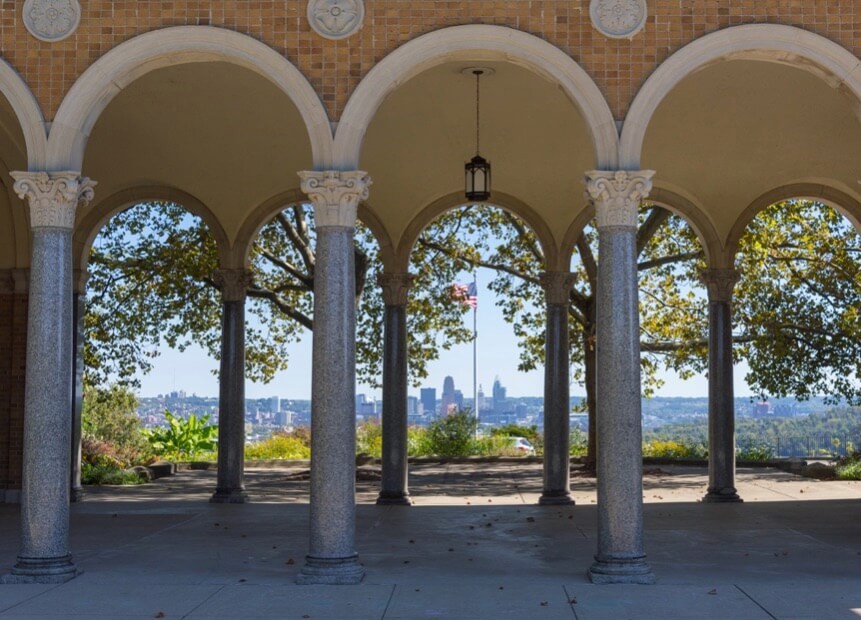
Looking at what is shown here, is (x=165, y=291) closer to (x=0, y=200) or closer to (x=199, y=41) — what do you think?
(x=0, y=200)

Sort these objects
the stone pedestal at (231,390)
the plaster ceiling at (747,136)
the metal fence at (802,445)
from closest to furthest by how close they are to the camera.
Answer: the plaster ceiling at (747,136) < the stone pedestal at (231,390) < the metal fence at (802,445)

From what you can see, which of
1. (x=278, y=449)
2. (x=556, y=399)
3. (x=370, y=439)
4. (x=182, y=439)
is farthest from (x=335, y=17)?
(x=182, y=439)

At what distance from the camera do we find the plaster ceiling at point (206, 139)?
1314 centimetres

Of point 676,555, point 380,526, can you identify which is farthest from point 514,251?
point 676,555

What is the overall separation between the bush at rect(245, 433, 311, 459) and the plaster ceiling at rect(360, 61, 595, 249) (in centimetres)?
1213

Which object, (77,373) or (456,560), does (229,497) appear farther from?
(456,560)

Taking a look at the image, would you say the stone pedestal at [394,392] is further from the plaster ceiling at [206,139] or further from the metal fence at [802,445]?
the metal fence at [802,445]

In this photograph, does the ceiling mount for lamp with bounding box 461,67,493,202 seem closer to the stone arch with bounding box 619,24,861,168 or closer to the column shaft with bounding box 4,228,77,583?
the stone arch with bounding box 619,24,861,168

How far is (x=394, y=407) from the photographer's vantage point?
15.9 metres

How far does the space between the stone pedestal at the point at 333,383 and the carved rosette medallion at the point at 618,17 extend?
2.59 m

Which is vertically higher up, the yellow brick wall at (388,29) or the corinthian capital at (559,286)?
the yellow brick wall at (388,29)

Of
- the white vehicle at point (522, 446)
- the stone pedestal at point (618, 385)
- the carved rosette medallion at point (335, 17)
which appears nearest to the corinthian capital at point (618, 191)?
the stone pedestal at point (618, 385)

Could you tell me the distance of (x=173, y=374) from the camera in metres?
42.5

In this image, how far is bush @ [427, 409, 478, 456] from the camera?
26906 mm
